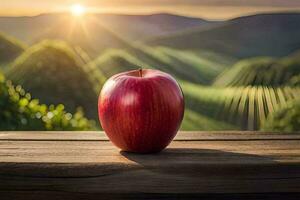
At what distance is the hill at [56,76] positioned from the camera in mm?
3123

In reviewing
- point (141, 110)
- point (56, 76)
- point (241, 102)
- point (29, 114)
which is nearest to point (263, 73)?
point (241, 102)

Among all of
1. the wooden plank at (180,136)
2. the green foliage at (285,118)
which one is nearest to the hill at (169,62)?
the green foliage at (285,118)

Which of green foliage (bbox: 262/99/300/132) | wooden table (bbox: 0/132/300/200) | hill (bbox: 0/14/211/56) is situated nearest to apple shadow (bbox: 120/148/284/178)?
wooden table (bbox: 0/132/300/200)

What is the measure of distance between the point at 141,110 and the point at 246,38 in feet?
5.95

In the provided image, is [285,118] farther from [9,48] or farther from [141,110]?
[141,110]

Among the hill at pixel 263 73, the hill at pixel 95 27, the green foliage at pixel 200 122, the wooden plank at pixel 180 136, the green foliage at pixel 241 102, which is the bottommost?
the green foliage at pixel 200 122

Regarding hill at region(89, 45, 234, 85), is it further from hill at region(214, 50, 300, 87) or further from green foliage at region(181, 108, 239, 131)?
green foliage at region(181, 108, 239, 131)

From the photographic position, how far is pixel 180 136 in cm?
183

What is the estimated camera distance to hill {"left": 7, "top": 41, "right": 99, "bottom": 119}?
312 centimetres

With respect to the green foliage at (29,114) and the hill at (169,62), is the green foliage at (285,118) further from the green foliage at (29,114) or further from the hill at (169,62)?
the green foliage at (29,114)

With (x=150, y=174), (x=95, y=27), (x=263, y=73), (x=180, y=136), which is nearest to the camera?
(x=150, y=174)

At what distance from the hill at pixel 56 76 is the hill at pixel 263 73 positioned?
22.4 inches

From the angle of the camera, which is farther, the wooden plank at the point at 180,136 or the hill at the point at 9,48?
the hill at the point at 9,48

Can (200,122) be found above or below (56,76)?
below
